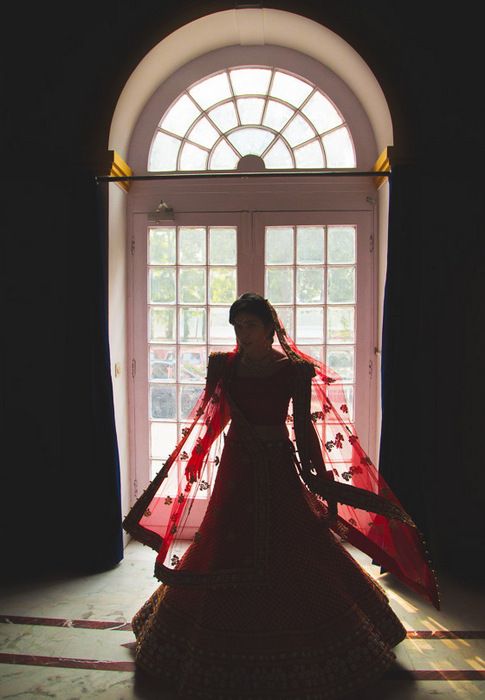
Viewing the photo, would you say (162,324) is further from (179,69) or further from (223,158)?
(179,69)

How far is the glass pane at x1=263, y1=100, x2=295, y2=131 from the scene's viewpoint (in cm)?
331

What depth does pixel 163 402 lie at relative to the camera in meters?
3.34

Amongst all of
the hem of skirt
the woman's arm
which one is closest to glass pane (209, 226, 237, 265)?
the woman's arm

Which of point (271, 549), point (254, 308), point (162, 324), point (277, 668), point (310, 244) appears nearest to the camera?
point (277, 668)

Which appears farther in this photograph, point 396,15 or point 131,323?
point 131,323

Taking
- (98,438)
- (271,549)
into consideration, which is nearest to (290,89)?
(98,438)

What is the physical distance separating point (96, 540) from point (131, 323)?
50.4 inches

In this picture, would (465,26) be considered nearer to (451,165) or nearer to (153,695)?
(451,165)

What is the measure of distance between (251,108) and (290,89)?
0.26 metres

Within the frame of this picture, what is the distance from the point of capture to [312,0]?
2857 mm

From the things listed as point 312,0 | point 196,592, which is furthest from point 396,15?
point 196,592

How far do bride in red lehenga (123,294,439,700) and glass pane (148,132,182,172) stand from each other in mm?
1611

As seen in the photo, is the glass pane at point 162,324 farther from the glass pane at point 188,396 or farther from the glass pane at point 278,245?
the glass pane at point 278,245

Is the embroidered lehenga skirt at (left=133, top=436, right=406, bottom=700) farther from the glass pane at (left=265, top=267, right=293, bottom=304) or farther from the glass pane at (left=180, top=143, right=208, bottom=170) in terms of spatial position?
the glass pane at (left=180, top=143, right=208, bottom=170)
